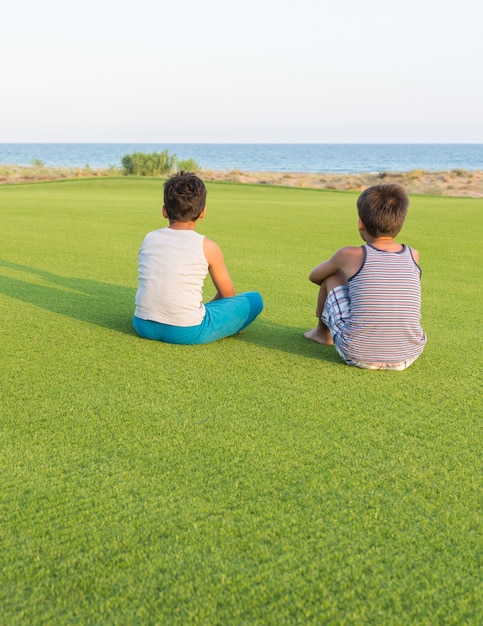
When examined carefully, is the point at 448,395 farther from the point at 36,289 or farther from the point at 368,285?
the point at 36,289

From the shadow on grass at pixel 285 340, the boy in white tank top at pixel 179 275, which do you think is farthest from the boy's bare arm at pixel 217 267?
the shadow on grass at pixel 285 340

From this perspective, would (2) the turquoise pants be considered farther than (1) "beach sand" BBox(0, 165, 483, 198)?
No

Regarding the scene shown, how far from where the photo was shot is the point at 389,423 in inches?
122

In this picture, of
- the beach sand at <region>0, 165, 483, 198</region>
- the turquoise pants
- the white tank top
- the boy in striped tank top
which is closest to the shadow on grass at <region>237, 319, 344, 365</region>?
the turquoise pants

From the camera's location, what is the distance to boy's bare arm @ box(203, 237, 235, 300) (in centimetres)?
434

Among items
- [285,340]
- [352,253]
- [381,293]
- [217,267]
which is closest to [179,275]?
[217,267]

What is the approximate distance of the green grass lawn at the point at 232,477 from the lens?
1866 millimetres

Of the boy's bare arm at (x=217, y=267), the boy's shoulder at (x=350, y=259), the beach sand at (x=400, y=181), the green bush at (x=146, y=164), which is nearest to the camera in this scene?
the boy's shoulder at (x=350, y=259)

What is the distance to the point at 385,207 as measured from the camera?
3.83 meters

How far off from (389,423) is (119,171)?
31798 millimetres

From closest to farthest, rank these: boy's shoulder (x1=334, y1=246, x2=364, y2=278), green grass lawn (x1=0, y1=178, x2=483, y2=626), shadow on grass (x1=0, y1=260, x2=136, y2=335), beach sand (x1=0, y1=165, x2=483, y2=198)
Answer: green grass lawn (x1=0, y1=178, x2=483, y2=626)
boy's shoulder (x1=334, y1=246, x2=364, y2=278)
shadow on grass (x1=0, y1=260, x2=136, y2=335)
beach sand (x1=0, y1=165, x2=483, y2=198)

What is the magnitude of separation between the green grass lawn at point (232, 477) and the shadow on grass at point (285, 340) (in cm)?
2

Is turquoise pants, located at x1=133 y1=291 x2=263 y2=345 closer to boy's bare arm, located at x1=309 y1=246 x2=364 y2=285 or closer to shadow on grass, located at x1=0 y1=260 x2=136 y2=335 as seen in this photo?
shadow on grass, located at x1=0 y1=260 x2=136 y2=335

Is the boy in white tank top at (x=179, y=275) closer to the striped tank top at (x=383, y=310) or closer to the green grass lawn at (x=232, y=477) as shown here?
the green grass lawn at (x=232, y=477)
